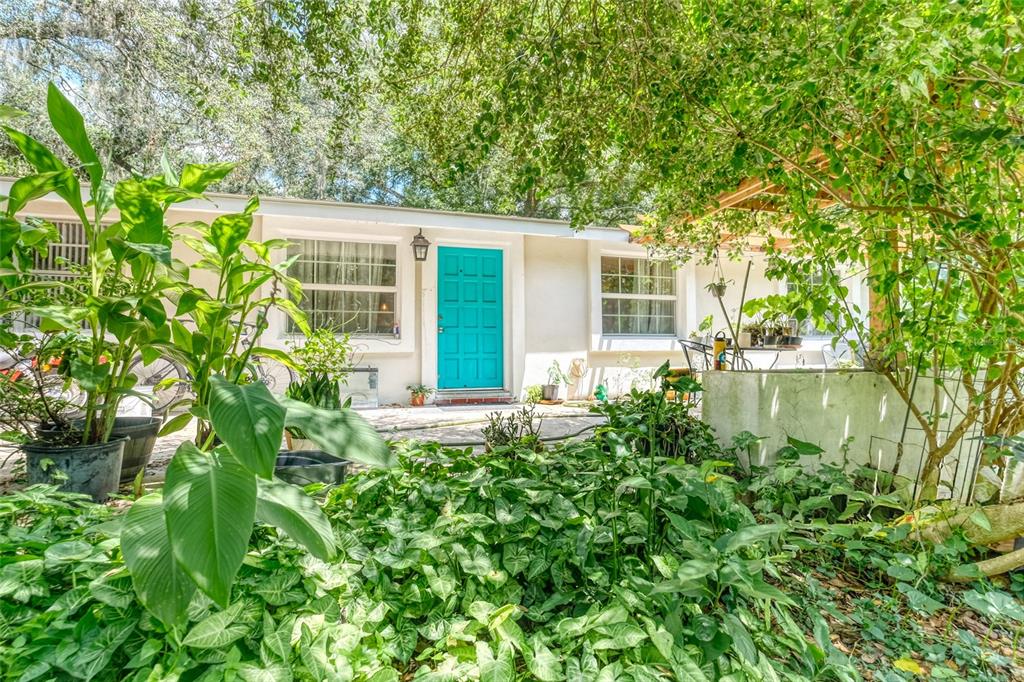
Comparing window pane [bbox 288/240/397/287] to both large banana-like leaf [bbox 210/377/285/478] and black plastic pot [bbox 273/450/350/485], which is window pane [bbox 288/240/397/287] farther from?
large banana-like leaf [bbox 210/377/285/478]

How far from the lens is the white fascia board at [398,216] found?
5372 millimetres

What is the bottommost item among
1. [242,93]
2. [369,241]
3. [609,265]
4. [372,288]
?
[372,288]

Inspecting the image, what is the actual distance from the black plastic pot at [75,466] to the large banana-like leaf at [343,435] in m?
1.58

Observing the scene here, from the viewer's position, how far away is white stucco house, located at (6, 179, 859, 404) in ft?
20.1

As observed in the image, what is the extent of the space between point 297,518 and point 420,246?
17.9 ft

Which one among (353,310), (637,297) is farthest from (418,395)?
(637,297)

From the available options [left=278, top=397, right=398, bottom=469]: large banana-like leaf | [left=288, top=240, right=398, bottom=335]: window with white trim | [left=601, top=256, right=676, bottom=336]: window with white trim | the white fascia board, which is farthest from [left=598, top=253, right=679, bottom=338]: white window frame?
[left=278, top=397, right=398, bottom=469]: large banana-like leaf

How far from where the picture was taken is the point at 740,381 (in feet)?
9.52

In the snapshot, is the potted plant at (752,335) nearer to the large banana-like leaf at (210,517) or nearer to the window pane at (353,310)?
the window pane at (353,310)

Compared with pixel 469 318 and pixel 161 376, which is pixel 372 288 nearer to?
pixel 469 318

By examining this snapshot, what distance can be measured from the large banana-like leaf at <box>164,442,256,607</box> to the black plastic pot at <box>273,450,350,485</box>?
887 mm

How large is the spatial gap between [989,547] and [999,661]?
3.13 ft

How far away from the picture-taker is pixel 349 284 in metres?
6.46

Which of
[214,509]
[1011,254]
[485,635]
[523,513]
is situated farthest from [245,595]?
[1011,254]
